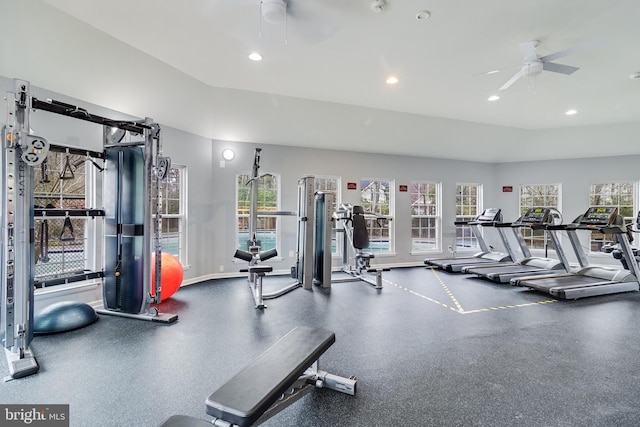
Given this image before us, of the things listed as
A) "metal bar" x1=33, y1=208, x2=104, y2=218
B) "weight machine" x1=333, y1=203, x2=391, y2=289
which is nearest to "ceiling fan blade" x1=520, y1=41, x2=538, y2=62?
"weight machine" x1=333, y1=203, x2=391, y2=289

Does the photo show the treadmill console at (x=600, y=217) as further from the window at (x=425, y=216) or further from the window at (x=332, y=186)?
the window at (x=332, y=186)

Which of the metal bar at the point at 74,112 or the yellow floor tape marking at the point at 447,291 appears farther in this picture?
the yellow floor tape marking at the point at 447,291

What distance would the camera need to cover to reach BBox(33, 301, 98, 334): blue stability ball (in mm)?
3271

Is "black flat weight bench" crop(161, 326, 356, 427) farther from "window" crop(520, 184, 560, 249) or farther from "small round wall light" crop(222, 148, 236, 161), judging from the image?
"window" crop(520, 184, 560, 249)

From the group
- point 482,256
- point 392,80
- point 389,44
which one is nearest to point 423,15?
point 389,44

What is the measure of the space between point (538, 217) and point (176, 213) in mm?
6801

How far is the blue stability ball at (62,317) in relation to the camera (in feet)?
10.7

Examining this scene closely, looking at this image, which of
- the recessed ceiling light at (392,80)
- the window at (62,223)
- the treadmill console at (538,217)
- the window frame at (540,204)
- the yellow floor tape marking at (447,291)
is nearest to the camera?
the window at (62,223)

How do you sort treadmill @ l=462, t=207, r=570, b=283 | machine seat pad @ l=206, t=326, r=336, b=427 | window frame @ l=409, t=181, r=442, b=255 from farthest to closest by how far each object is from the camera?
1. window frame @ l=409, t=181, r=442, b=255
2. treadmill @ l=462, t=207, r=570, b=283
3. machine seat pad @ l=206, t=326, r=336, b=427

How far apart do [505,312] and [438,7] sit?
12.1 ft

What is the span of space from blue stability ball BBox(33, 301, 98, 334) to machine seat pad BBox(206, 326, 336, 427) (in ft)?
9.16

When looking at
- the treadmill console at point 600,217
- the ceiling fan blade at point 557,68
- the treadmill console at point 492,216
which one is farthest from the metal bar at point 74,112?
the treadmill console at point 600,217

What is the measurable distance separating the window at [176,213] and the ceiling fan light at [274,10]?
3.38 m

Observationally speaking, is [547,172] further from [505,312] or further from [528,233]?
[505,312]
